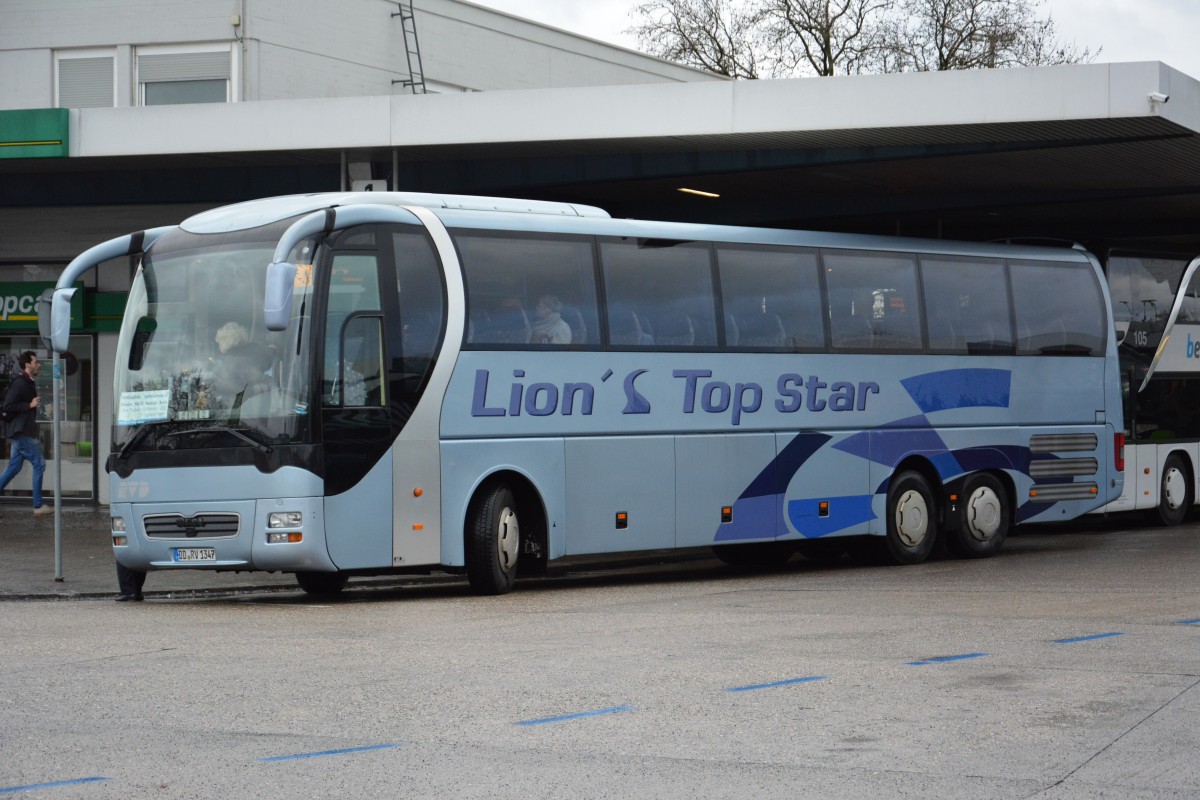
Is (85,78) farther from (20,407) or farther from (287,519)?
(287,519)

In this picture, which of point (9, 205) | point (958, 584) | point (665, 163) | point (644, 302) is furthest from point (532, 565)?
point (9, 205)

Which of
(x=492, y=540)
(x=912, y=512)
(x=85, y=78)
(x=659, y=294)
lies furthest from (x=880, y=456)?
(x=85, y=78)

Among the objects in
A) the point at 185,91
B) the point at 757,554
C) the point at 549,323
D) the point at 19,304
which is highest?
the point at 185,91

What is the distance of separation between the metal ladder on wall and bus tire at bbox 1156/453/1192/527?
1284cm

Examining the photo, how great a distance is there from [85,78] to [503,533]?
14.6 metres

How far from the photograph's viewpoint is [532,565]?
15008 millimetres

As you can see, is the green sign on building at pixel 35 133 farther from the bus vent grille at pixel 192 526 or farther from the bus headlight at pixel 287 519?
the bus headlight at pixel 287 519

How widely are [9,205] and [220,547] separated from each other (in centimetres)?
1281

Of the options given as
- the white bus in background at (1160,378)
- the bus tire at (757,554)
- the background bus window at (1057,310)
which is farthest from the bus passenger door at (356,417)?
the white bus in background at (1160,378)

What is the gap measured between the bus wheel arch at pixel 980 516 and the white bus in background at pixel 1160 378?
5.24 meters

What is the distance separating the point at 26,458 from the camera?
912 inches

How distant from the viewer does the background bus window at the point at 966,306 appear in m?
18.5

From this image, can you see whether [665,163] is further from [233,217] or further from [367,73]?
[233,217]

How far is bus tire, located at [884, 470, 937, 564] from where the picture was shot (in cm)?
1808
